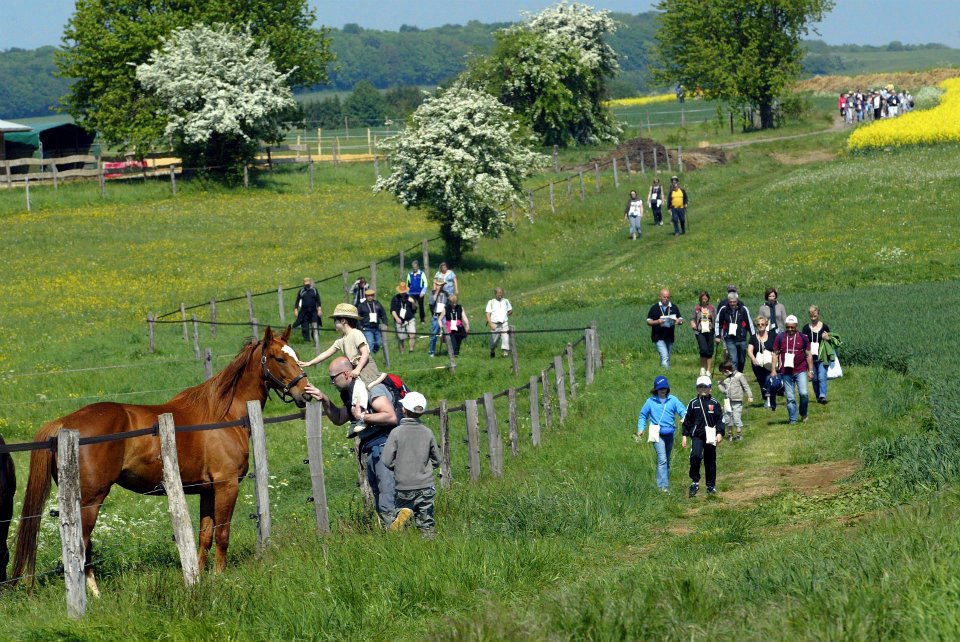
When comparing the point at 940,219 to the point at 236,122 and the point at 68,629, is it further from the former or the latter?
the point at 68,629

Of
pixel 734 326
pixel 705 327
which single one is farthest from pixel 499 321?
pixel 734 326

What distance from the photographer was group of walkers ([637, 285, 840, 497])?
16.3 m

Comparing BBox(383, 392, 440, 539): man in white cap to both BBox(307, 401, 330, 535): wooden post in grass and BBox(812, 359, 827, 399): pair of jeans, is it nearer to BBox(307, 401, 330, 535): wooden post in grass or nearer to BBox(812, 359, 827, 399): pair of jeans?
BBox(307, 401, 330, 535): wooden post in grass

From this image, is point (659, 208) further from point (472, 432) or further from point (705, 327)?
point (472, 432)

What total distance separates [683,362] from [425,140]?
53.9 ft

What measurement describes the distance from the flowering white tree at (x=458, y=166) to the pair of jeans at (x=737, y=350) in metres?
17.5

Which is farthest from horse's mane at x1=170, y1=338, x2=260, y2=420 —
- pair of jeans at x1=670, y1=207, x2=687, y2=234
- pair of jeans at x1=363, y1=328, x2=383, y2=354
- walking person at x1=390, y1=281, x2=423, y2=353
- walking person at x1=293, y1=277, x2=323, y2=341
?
pair of jeans at x1=670, y1=207, x2=687, y2=234

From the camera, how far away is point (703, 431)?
16250 millimetres

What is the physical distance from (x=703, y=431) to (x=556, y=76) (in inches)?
2047

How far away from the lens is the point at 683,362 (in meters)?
27.7

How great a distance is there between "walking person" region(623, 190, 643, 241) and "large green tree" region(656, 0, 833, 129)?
28.8m

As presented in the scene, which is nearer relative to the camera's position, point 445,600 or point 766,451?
point 445,600

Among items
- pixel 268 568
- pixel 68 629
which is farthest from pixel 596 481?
pixel 68 629

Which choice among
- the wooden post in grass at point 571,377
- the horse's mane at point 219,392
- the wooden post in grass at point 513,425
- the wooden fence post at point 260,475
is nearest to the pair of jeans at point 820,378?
the wooden post in grass at point 571,377
